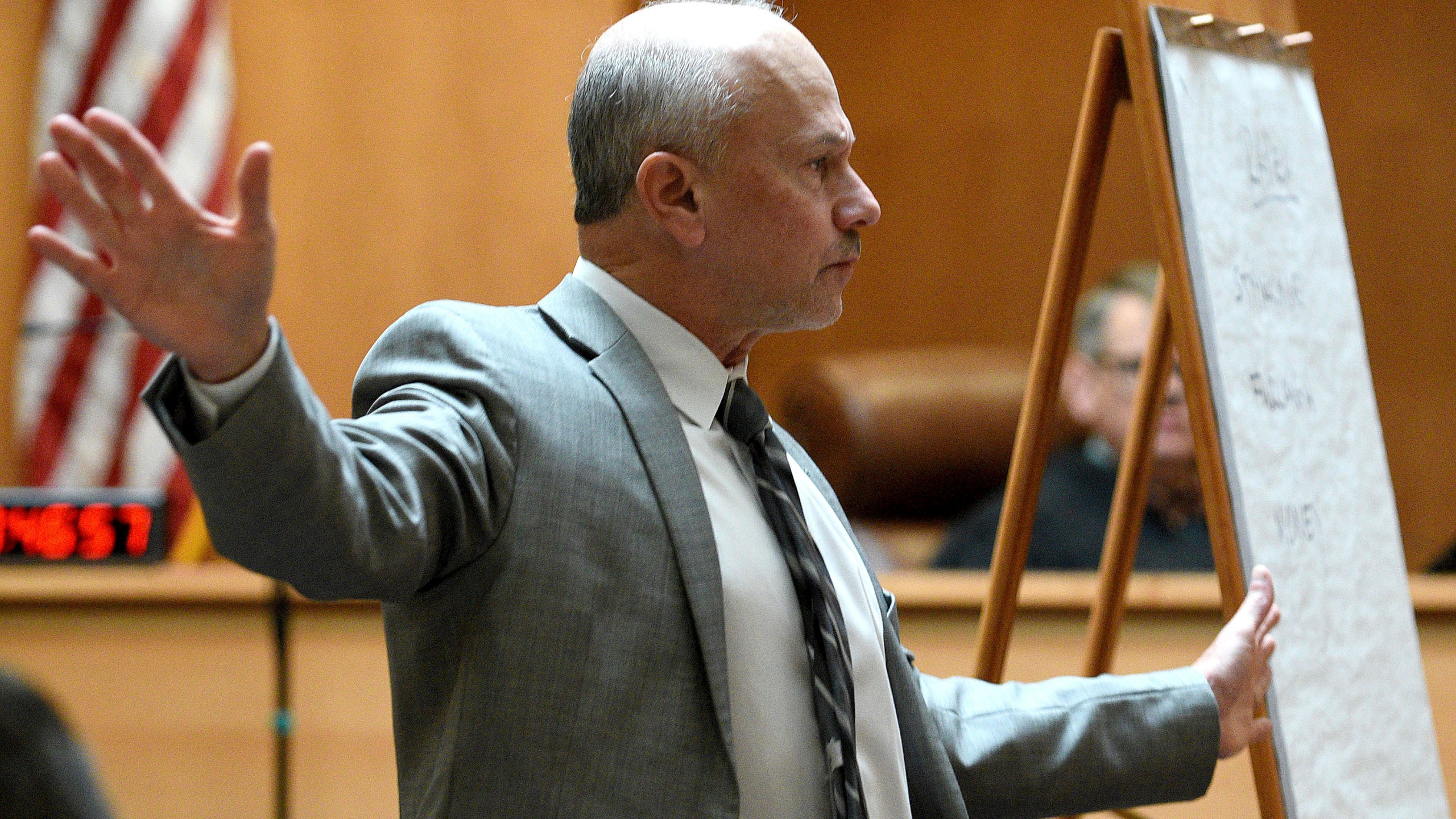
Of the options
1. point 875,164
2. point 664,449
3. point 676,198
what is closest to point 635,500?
point 664,449

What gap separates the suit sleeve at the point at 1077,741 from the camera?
1438 millimetres

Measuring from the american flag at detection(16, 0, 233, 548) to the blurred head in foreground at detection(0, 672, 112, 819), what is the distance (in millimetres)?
3036

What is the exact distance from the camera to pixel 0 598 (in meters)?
2.85

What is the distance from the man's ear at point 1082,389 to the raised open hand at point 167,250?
250 centimetres

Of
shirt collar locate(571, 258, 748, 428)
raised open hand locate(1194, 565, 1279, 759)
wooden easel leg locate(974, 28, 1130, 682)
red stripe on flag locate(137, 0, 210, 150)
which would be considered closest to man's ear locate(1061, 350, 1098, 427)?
wooden easel leg locate(974, 28, 1130, 682)

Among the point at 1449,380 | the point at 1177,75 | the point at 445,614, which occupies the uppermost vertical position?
the point at 1177,75

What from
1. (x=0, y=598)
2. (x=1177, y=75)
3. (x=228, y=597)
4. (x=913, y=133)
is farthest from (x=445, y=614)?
(x=913, y=133)

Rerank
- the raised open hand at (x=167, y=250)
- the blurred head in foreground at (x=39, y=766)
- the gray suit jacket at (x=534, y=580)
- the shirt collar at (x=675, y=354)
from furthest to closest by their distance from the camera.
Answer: the shirt collar at (x=675, y=354)
the gray suit jacket at (x=534, y=580)
the raised open hand at (x=167, y=250)
the blurred head in foreground at (x=39, y=766)

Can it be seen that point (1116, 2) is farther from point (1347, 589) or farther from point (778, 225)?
point (1347, 589)

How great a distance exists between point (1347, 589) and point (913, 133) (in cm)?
313

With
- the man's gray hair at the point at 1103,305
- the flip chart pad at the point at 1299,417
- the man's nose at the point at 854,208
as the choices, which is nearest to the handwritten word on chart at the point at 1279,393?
the flip chart pad at the point at 1299,417

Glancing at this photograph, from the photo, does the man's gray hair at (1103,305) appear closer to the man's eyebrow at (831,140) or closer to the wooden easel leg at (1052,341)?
the wooden easel leg at (1052,341)

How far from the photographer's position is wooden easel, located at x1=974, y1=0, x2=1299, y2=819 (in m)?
1.50

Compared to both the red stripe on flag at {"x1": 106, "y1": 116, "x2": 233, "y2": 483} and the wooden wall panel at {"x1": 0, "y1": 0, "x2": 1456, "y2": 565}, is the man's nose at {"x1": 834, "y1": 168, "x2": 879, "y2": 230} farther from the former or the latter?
the red stripe on flag at {"x1": 106, "y1": 116, "x2": 233, "y2": 483}
